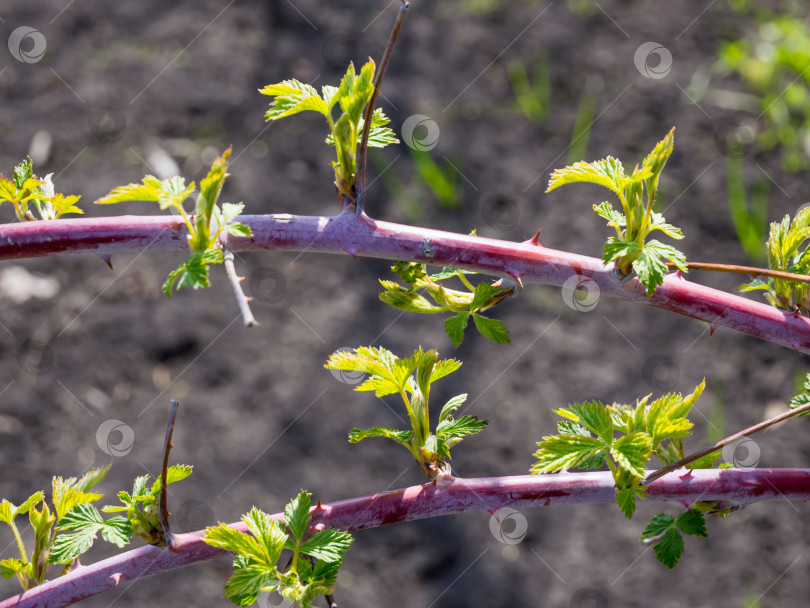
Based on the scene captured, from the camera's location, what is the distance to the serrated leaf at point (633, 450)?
3.51ft

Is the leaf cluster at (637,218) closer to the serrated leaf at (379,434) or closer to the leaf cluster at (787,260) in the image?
the leaf cluster at (787,260)

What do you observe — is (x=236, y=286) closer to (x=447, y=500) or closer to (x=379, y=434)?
(x=379, y=434)

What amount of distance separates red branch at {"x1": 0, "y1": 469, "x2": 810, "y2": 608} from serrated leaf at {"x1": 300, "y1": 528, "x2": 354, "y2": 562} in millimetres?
74

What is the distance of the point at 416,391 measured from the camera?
48.8 inches

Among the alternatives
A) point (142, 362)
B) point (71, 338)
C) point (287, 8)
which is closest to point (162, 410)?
point (142, 362)

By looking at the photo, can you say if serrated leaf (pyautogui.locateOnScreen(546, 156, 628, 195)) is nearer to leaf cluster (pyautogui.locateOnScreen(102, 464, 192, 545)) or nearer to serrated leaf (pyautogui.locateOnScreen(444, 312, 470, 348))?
serrated leaf (pyautogui.locateOnScreen(444, 312, 470, 348))

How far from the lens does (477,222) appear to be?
3.27 m

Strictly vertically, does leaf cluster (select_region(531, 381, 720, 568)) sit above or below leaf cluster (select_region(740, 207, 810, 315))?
below

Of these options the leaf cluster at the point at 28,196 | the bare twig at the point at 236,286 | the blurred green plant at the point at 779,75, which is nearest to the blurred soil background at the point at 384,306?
the blurred green plant at the point at 779,75

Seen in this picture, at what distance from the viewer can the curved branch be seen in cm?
108

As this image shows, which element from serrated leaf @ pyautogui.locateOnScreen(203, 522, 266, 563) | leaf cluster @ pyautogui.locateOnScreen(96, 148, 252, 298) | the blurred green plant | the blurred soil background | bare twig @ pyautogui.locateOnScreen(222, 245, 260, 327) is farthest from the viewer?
the blurred green plant

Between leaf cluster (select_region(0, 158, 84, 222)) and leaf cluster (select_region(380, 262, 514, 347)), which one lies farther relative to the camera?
leaf cluster (select_region(380, 262, 514, 347))

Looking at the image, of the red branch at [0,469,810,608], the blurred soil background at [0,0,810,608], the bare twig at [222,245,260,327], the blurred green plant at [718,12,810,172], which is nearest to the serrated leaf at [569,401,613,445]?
the red branch at [0,469,810,608]

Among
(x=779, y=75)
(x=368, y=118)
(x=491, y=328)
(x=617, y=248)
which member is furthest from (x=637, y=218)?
(x=779, y=75)
